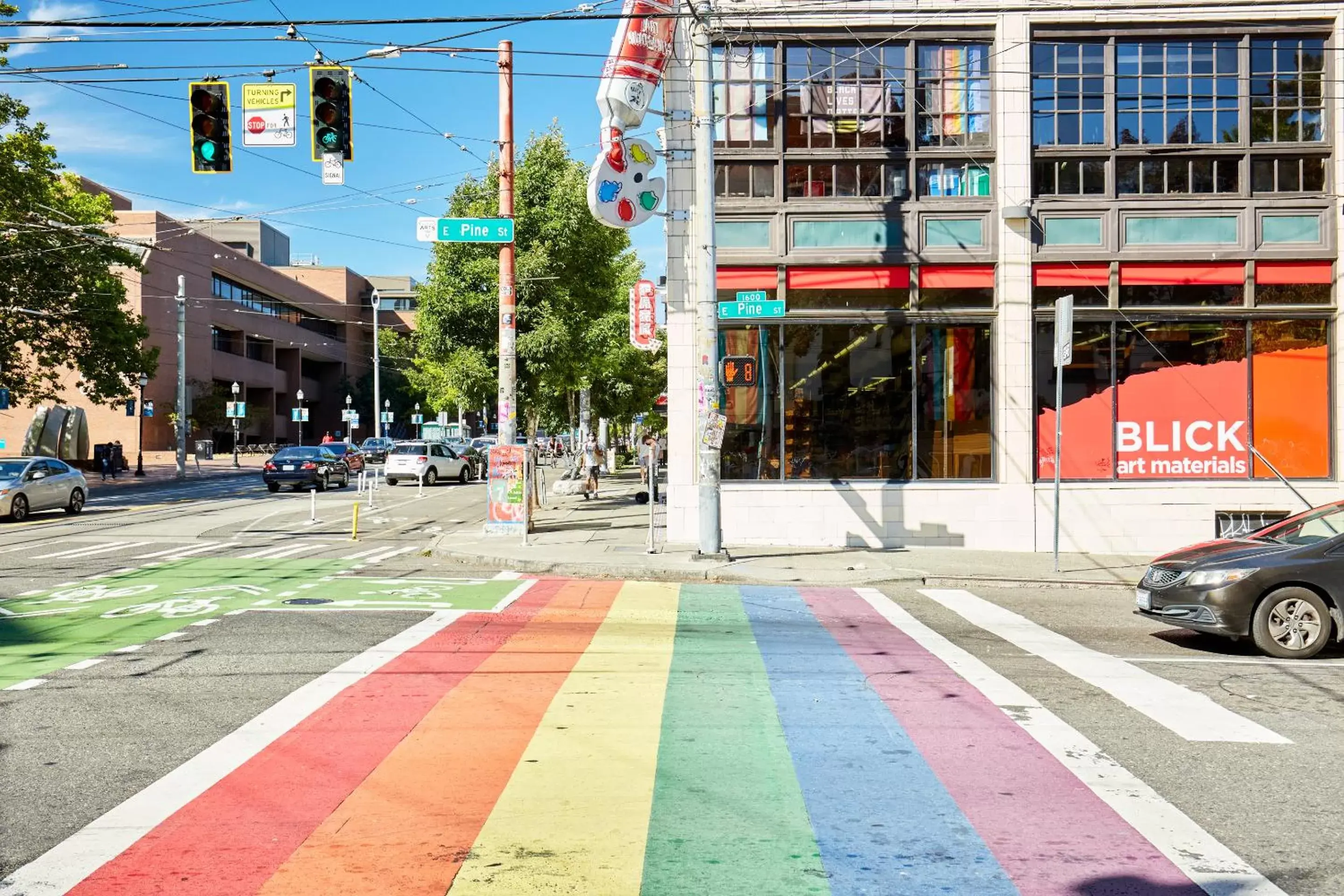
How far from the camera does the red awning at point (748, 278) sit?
59.0ft

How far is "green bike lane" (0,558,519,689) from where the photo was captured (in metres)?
9.34

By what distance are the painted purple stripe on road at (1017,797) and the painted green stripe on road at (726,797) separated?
830mm

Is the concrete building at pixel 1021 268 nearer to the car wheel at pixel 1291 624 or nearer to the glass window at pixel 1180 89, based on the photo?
the glass window at pixel 1180 89

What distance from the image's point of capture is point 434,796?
5.46 meters

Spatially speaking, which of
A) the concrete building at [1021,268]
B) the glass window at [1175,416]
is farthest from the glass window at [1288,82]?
the glass window at [1175,416]

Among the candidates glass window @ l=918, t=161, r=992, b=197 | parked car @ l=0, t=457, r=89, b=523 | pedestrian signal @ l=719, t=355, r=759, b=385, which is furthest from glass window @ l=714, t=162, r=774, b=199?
parked car @ l=0, t=457, r=89, b=523

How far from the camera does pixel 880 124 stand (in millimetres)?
17906

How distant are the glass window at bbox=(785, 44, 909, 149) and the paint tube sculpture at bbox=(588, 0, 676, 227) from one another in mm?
2285

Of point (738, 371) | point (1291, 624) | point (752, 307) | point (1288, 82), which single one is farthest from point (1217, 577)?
point (1288, 82)

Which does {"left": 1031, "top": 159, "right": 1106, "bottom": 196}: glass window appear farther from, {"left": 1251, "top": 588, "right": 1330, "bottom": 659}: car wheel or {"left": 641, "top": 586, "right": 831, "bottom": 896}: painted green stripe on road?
{"left": 641, "top": 586, "right": 831, "bottom": 896}: painted green stripe on road

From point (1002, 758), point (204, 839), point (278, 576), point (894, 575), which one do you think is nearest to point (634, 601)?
point (894, 575)

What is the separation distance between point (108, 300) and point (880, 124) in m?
27.3

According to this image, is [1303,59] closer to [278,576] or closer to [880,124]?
[880,124]

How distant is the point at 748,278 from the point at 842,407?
2609 mm
